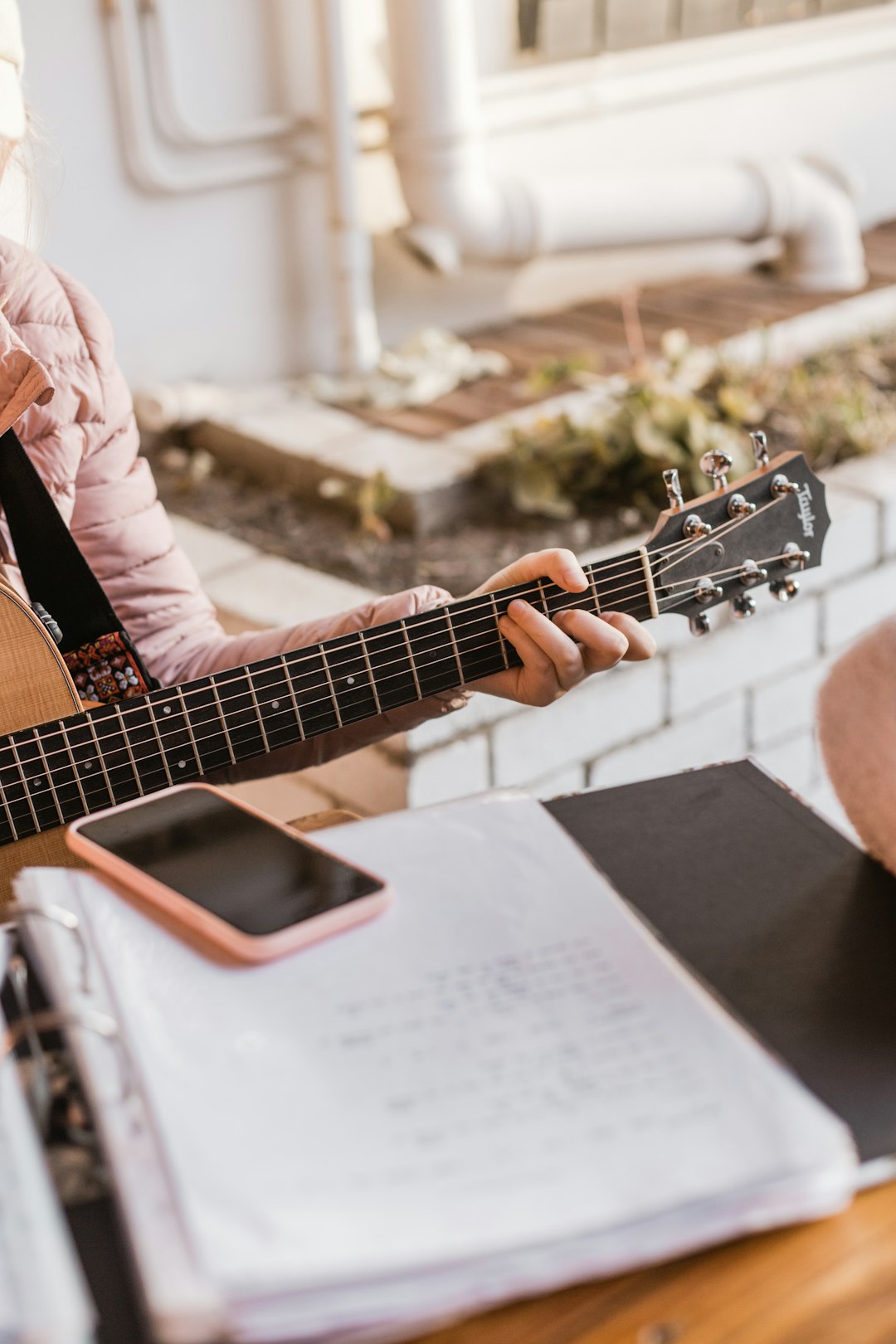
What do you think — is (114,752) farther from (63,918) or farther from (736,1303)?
(736,1303)

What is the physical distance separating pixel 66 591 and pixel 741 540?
1.85 feet

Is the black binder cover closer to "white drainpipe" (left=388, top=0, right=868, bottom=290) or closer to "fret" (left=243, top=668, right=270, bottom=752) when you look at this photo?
"fret" (left=243, top=668, right=270, bottom=752)

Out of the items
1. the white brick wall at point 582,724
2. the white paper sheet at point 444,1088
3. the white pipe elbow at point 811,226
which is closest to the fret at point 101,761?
the white paper sheet at point 444,1088

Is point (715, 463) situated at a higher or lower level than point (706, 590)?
higher

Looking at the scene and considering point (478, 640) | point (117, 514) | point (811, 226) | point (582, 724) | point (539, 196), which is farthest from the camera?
point (811, 226)

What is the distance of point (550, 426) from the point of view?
2299 mm

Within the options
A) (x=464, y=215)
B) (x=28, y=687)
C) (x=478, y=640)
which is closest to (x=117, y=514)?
(x=28, y=687)

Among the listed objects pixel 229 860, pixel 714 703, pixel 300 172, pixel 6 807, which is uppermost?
pixel 300 172

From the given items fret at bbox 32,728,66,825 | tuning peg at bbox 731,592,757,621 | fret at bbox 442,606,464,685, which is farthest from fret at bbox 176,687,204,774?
tuning peg at bbox 731,592,757,621

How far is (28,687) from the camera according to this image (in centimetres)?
96

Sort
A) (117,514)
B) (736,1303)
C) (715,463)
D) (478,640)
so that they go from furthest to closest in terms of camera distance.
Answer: (117,514) → (478,640) → (715,463) → (736,1303)

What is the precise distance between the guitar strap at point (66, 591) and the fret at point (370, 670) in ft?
0.68

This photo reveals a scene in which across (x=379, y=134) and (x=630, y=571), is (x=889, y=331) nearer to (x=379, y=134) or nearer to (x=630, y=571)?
(x=379, y=134)

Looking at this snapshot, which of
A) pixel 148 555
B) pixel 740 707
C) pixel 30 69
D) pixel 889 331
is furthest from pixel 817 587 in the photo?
pixel 30 69
